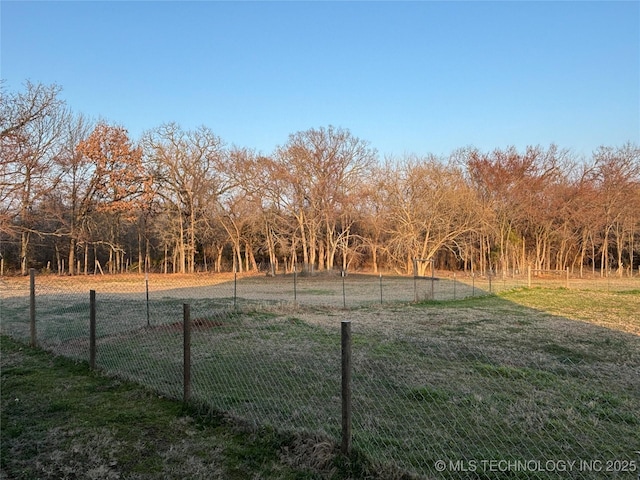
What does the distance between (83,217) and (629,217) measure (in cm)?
4428

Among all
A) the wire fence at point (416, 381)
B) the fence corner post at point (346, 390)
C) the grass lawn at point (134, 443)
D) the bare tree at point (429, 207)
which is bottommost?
the wire fence at point (416, 381)

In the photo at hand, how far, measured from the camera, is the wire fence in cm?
337

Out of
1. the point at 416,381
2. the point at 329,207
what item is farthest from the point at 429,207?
the point at 416,381

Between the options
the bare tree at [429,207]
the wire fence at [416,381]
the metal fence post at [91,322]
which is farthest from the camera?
the bare tree at [429,207]

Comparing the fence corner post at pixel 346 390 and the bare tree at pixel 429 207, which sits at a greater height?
the bare tree at pixel 429 207

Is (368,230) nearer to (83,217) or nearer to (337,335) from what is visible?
→ (83,217)

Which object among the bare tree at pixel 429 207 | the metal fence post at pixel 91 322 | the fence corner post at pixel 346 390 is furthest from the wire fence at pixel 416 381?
the bare tree at pixel 429 207

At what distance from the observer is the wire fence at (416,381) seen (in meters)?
3.37

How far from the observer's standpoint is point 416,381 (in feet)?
17.3

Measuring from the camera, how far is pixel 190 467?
3064mm

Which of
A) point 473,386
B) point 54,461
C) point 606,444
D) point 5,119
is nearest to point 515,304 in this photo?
point 473,386

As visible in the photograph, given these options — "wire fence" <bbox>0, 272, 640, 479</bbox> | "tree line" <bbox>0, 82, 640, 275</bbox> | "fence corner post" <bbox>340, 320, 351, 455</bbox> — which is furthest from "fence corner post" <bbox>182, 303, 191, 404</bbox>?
"tree line" <bbox>0, 82, 640, 275</bbox>

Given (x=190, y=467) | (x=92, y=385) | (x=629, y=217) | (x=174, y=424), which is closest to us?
(x=190, y=467)

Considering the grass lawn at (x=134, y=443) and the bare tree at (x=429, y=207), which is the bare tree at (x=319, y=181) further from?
the grass lawn at (x=134, y=443)
